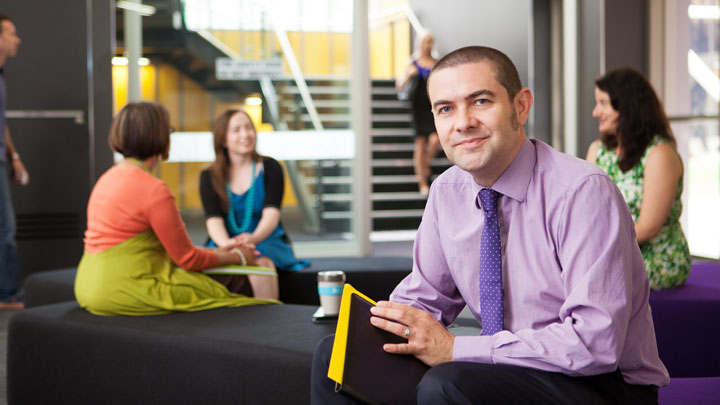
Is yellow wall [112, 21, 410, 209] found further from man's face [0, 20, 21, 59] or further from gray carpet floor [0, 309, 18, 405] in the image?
gray carpet floor [0, 309, 18, 405]

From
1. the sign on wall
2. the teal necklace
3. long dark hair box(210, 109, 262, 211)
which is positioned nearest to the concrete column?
the sign on wall

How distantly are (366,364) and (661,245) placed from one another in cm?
188

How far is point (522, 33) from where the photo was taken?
27.4 feet

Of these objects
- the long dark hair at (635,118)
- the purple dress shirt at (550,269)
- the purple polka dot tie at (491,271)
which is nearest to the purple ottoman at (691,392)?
the purple dress shirt at (550,269)

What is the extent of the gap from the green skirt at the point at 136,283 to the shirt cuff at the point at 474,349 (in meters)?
1.48

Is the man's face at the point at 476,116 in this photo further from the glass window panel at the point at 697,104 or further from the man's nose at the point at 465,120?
the glass window panel at the point at 697,104

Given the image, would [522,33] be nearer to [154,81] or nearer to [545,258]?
[154,81]

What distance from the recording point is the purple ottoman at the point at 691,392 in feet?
6.07

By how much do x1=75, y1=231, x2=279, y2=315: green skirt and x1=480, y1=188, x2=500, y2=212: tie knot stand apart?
1.50m

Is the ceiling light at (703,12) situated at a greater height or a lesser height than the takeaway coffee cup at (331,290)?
greater

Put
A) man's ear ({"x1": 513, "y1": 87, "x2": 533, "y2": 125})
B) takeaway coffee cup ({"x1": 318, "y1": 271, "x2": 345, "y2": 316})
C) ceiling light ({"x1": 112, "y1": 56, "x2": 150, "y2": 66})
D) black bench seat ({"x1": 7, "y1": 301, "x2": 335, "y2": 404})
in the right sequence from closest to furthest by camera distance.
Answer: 1. man's ear ({"x1": 513, "y1": 87, "x2": 533, "y2": 125})
2. black bench seat ({"x1": 7, "y1": 301, "x2": 335, "y2": 404})
3. takeaway coffee cup ({"x1": 318, "y1": 271, "x2": 345, "y2": 316})
4. ceiling light ({"x1": 112, "y1": 56, "x2": 150, "y2": 66})

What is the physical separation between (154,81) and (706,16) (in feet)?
13.7

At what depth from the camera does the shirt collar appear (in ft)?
5.23

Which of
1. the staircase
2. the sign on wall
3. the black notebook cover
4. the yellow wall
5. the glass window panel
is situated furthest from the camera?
the staircase
